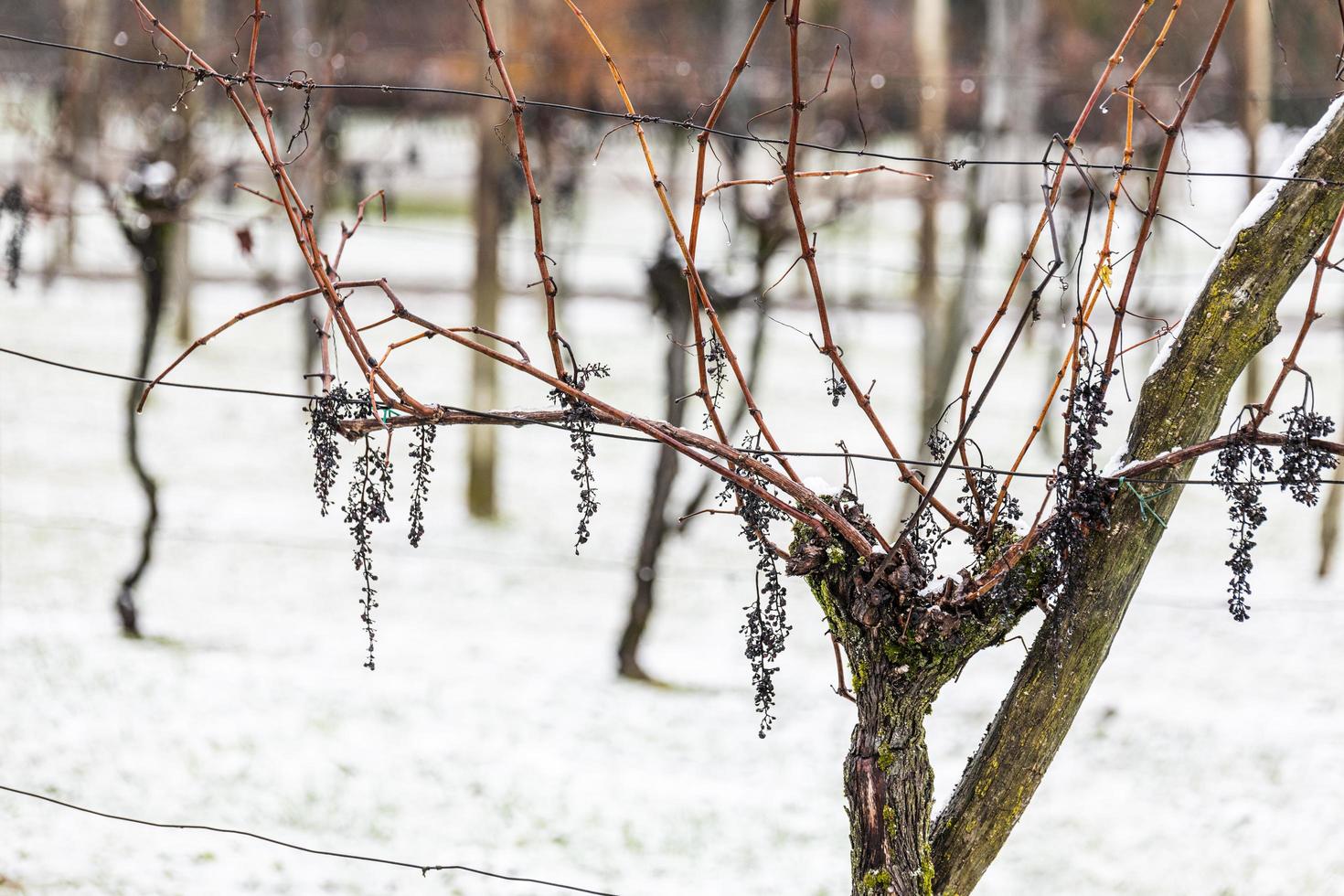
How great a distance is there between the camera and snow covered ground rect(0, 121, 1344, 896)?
13.0ft

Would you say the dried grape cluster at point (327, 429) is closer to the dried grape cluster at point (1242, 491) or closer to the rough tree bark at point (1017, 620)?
the rough tree bark at point (1017, 620)

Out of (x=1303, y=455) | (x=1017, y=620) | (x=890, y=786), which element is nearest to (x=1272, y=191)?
(x=1303, y=455)

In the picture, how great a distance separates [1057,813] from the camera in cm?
448

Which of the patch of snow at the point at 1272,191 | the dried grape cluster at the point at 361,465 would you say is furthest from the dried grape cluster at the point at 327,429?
the patch of snow at the point at 1272,191

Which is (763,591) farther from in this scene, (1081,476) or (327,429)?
(327,429)

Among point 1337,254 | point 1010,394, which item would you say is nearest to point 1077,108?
point 1337,254

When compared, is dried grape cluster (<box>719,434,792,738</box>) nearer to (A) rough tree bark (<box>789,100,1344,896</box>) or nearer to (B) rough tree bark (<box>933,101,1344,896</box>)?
(A) rough tree bark (<box>789,100,1344,896</box>)

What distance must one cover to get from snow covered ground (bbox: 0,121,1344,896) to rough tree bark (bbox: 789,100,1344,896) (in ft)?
5.00

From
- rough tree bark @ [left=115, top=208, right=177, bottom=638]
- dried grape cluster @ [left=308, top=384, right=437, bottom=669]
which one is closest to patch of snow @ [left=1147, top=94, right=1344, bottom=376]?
dried grape cluster @ [left=308, top=384, right=437, bottom=669]

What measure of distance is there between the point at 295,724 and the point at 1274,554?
6244mm

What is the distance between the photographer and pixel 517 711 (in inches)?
211

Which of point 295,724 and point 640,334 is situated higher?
point 640,334

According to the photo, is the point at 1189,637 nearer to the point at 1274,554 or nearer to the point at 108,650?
the point at 1274,554

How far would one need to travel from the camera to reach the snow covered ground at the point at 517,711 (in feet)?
13.0
